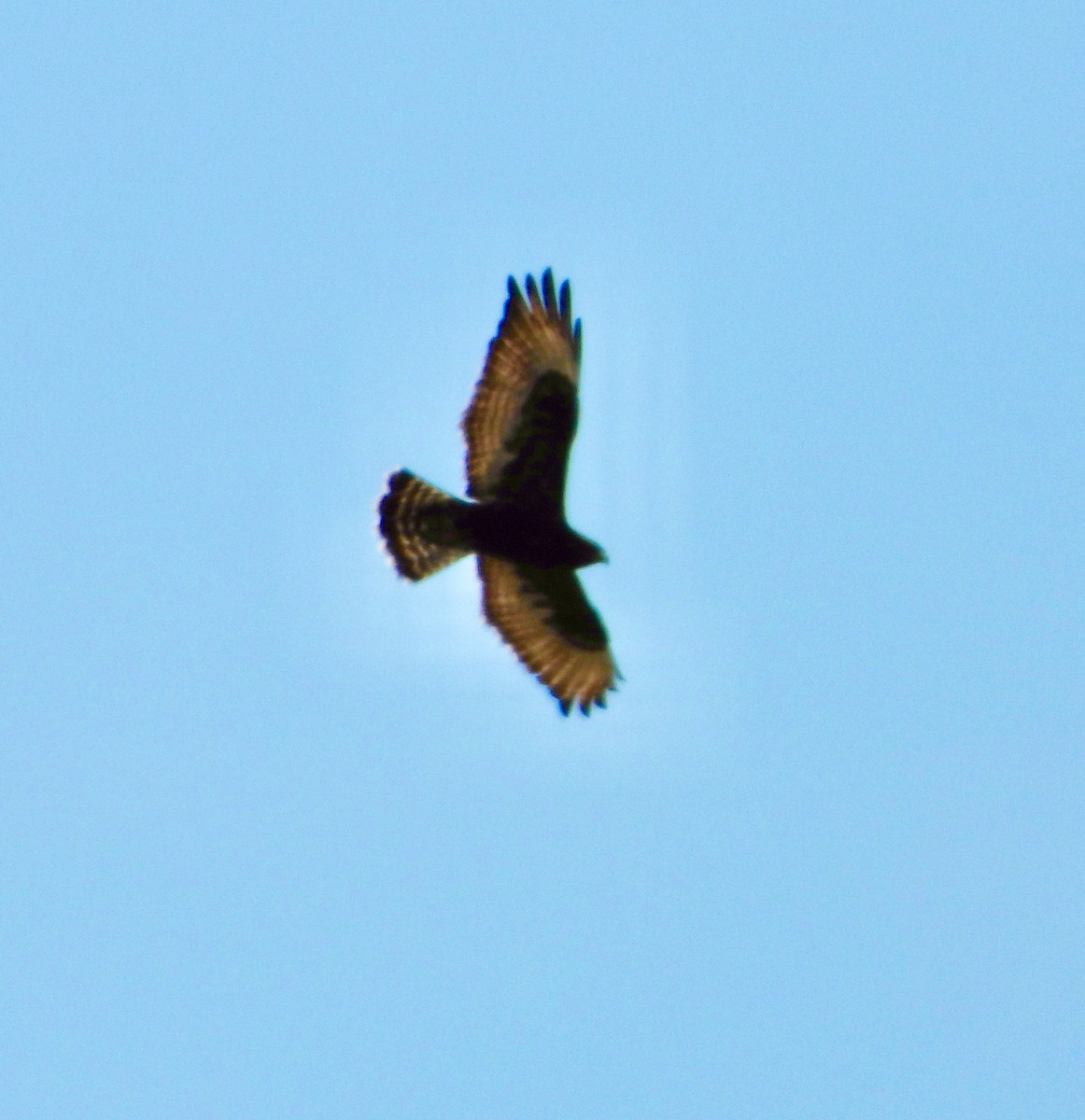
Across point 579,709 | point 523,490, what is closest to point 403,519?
point 523,490

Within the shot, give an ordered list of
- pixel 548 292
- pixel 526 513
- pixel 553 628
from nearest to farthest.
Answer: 1. pixel 548 292
2. pixel 526 513
3. pixel 553 628

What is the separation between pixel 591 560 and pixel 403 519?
4.91 feet

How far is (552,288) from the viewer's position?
1623 centimetres

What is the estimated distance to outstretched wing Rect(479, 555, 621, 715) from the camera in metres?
17.2

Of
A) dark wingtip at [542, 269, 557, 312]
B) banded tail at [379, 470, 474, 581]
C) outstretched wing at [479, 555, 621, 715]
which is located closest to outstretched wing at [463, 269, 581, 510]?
dark wingtip at [542, 269, 557, 312]

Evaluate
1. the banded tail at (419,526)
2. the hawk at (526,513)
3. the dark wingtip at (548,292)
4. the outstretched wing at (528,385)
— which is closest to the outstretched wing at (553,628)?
the hawk at (526,513)

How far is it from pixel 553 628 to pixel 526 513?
119cm

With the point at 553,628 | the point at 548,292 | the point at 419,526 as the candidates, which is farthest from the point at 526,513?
the point at 548,292

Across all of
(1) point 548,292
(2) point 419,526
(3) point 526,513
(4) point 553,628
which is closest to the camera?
(1) point 548,292

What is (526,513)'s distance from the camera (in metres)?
16.6

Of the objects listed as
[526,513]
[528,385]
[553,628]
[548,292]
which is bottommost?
[553,628]

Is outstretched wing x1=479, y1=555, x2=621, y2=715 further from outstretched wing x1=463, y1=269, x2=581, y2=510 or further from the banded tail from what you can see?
outstretched wing x1=463, y1=269, x2=581, y2=510

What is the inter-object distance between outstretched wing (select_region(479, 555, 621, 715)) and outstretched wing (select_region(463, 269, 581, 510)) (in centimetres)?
117

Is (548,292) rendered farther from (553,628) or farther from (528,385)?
(553,628)
